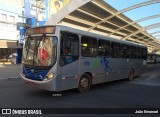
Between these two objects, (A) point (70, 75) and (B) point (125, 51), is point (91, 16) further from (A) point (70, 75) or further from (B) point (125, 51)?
(A) point (70, 75)

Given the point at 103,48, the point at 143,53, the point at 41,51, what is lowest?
the point at 41,51

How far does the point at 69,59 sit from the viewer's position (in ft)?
30.7

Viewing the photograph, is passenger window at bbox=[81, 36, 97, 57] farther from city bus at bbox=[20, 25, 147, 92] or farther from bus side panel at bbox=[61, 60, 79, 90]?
bus side panel at bbox=[61, 60, 79, 90]

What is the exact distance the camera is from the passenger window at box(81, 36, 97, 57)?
33.8 feet

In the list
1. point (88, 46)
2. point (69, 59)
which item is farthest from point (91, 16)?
point (69, 59)

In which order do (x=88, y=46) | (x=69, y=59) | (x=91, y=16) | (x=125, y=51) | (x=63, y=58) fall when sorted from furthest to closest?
(x=91, y=16), (x=125, y=51), (x=88, y=46), (x=69, y=59), (x=63, y=58)

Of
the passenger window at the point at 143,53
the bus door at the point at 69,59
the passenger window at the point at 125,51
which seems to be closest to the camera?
the bus door at the point at 69,59

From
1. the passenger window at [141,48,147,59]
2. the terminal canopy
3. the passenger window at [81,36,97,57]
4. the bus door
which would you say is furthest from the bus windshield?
the terminal canopy

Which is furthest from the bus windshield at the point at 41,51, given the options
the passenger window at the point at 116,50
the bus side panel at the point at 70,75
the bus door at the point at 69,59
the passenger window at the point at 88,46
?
the passenger window at the point at 116,50

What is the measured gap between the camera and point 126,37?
5222cm

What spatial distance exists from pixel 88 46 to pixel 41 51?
2.63m

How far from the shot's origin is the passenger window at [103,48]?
1168cm

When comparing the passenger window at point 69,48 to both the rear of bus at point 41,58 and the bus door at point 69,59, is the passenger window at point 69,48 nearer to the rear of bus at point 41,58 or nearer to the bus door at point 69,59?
the bus door at point 69,59

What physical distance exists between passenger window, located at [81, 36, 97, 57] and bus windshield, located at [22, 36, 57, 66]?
1.86m
